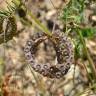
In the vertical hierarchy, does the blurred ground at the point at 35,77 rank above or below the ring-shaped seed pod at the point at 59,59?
below

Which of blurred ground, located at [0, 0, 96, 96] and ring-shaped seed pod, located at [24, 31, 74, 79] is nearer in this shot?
ring-shaped seed pod, located at [24, 31, 74, 79]

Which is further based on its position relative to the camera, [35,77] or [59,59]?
[35,77]

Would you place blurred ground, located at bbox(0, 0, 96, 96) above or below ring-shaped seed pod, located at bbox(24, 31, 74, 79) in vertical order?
below

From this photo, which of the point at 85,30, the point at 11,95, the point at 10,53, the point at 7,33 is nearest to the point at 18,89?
the point at 11,95

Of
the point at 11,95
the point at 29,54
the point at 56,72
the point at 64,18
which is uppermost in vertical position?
the point at 64,18

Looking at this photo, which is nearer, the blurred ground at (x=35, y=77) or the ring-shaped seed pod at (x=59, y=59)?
the ring-shaped seed pod at (x=59, y=59)

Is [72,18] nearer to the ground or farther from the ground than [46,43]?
farther from the ground

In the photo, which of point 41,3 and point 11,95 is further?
point 41,3

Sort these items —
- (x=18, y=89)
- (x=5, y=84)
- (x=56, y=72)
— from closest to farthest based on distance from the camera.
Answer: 1. (x=56, y=72)
2. (x=5, y=84)
3. (x=18, y=89)

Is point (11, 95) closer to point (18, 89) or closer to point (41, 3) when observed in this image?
point (18, 89)

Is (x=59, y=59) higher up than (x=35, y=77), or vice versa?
(x=59, y=59)

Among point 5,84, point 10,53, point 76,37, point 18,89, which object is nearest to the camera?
point 76,37
